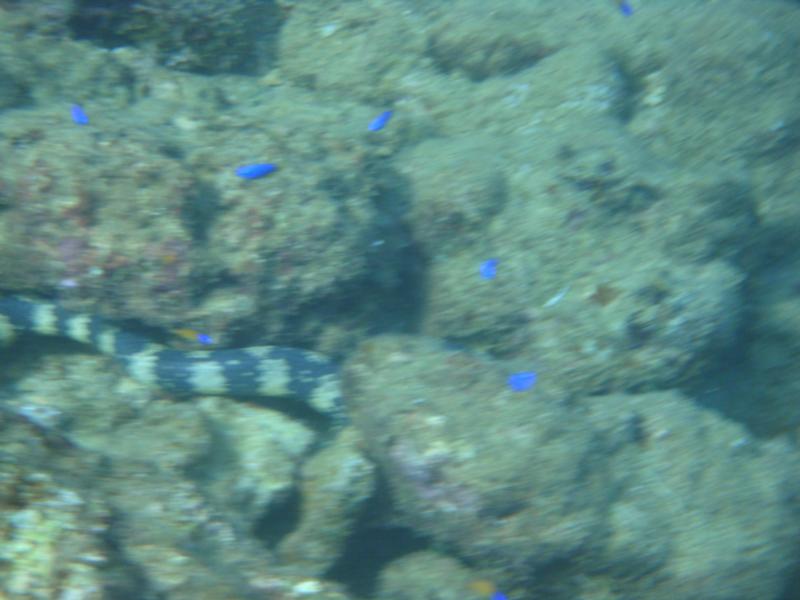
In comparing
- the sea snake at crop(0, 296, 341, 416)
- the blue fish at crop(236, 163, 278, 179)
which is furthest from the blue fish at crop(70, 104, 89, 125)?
the sea snake at crop(0, 296, 341, 416)

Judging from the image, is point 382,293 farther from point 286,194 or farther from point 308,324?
point 286,194

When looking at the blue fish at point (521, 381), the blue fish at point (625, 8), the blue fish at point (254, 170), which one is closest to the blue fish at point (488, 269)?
the blue fish at point (521, 381)

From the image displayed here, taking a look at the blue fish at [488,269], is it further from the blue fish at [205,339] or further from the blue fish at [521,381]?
the blue fish at [205,339]

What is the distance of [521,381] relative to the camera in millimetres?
4184

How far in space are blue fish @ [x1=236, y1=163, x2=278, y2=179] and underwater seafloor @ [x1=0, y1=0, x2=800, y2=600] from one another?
0.12 ft

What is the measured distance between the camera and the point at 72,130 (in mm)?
4133

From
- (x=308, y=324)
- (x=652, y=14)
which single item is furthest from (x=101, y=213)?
(x=652, y=14)

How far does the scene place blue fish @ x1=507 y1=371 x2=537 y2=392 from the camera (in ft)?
13.7

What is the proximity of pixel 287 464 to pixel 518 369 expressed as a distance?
6.00 ft

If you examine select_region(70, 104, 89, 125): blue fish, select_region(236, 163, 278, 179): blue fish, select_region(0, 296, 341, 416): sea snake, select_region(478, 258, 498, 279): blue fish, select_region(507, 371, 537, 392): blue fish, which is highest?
select_region(70, 104, 89, 125): blue fish

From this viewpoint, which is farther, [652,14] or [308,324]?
[652,14]

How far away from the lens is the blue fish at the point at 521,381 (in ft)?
13.7

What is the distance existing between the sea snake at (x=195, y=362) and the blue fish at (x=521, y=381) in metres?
1.41

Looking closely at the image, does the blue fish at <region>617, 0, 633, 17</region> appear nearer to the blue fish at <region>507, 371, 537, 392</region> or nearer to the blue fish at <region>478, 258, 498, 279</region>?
the blue fish at <region>478, 258, 498, 279</region>
